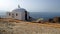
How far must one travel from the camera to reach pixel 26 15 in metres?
29.6

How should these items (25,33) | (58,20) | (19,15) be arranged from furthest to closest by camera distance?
(19,15)
(58,20)
(25,33)

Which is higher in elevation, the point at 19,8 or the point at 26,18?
the point at 19,8

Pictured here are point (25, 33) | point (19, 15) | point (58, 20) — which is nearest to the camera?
point (25, 33)

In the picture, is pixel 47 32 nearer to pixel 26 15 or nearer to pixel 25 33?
pixel 25 33

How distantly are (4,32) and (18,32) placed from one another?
3.67 feet

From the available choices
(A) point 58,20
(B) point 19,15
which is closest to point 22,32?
(A) point 58,20

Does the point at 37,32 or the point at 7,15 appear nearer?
the point at 37,32

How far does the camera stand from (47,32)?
13.0 metres

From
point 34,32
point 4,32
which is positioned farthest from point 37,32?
point 4,32

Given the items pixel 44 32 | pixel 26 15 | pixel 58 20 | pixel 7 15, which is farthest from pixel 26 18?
pixel 44 32

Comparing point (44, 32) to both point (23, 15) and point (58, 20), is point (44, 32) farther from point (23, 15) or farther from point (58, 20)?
point (23, 15)

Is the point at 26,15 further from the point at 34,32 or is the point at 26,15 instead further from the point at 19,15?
the point at 34,32

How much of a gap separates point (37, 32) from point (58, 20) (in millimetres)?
11057

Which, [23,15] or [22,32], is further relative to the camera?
[23,15]
